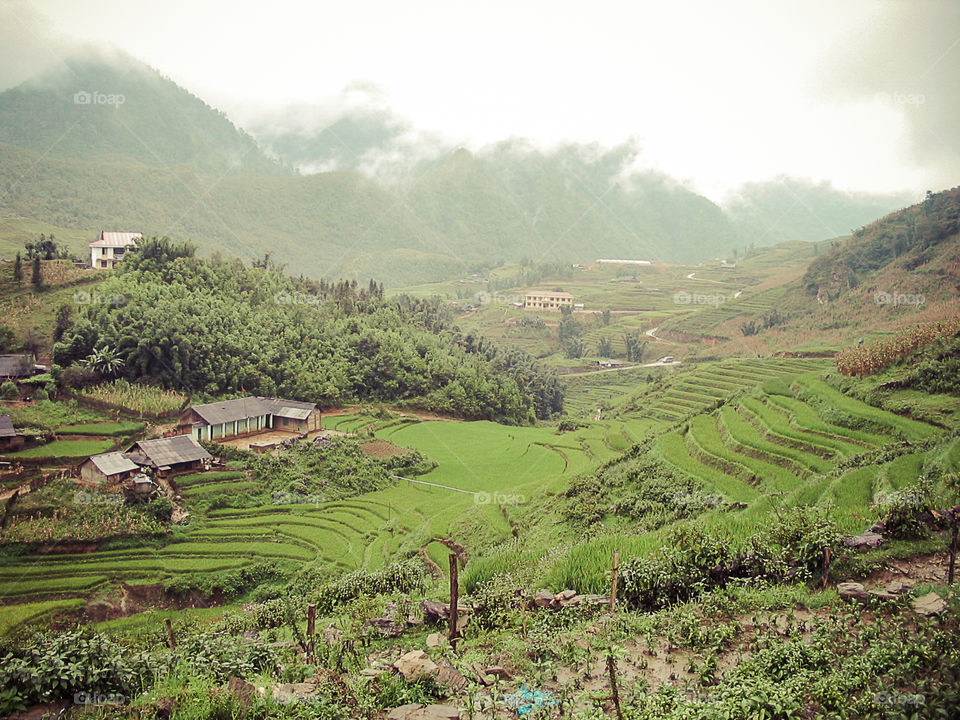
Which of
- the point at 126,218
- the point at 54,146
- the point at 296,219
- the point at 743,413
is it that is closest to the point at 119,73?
the point at 54,146

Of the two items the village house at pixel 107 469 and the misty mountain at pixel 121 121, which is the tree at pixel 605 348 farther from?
the misty mountain at pixel 121 121

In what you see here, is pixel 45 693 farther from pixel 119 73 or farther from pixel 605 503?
pixel 119 73

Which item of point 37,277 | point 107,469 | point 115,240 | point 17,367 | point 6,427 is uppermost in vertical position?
point 115,240

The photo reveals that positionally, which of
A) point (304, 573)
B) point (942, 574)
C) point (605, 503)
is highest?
point (942, 574)

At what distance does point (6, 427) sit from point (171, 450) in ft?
14.2

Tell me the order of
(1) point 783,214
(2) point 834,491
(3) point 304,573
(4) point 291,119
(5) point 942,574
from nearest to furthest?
(5) point 942,574
(2) point 834,491
(3) point 304,573
(1) point 783,214
(4) point 291,119

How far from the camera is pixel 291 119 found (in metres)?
146

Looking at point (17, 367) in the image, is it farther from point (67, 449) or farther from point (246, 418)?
point (246, 418)

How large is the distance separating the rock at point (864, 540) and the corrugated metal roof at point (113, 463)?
1627 centimetres

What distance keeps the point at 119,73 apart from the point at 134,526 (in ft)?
357

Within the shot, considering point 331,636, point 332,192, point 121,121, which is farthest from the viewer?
point 332,192

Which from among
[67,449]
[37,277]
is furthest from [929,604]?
[37,277]

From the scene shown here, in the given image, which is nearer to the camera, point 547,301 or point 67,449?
point 67,449

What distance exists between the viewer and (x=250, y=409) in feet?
70.5
